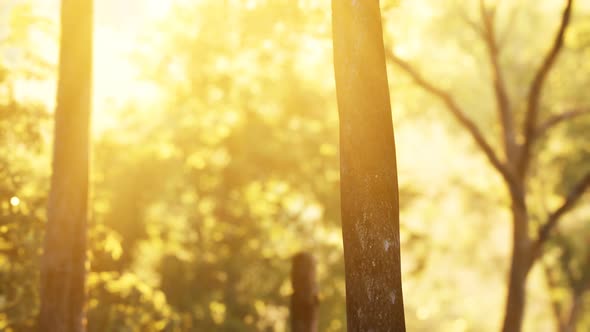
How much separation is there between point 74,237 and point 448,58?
2208 centimetres

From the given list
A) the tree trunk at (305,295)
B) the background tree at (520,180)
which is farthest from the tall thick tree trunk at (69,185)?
the background tree at (520,180)

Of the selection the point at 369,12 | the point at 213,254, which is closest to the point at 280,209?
Result: the point at 213,254

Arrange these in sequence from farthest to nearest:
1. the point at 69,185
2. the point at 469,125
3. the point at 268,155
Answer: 1. the point at 268,155
2. the point at 469,125
3. the point at 69,185

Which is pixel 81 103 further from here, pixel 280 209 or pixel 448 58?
pixel 448 58

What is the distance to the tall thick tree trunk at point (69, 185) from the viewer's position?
1102 cm

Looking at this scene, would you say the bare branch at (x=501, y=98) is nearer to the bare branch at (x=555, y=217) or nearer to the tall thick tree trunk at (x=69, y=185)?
the bare branch at (x=555, y=217)

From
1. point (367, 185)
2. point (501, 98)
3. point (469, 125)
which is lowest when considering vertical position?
point (367, 185)

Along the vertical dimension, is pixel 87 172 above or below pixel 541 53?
below

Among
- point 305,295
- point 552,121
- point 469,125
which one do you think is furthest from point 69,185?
point 552,121

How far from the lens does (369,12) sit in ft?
24.7

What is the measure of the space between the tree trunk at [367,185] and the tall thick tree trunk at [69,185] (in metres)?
5.07

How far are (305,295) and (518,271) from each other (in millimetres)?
7070

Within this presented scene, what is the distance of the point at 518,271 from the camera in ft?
59.0

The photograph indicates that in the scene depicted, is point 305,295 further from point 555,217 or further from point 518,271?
point 555,217
